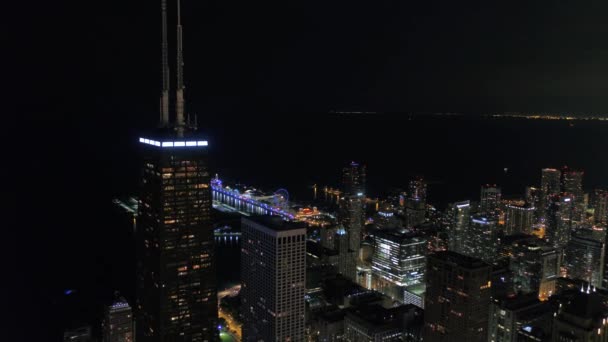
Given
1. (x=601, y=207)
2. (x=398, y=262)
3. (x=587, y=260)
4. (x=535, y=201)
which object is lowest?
(x=398, y=262)

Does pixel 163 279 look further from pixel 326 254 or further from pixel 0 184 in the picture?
pixel 0 184

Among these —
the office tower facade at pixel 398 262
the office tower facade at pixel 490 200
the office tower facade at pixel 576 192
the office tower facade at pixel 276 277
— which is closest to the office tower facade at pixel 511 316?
the office tower facade at pixel 276 277

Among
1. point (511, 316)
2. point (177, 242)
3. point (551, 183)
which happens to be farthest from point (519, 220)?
point (177, 242)

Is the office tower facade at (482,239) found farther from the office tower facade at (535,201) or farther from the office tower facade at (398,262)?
the office tower facade at (535,201)

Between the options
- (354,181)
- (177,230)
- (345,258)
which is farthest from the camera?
(354,181)

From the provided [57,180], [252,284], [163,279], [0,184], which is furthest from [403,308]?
[57,180]

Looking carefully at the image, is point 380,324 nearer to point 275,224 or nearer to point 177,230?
point 275,224

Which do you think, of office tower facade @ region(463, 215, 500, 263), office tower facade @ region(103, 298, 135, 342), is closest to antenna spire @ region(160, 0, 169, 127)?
office tower facade @ region(103, 298, 135, 342)
